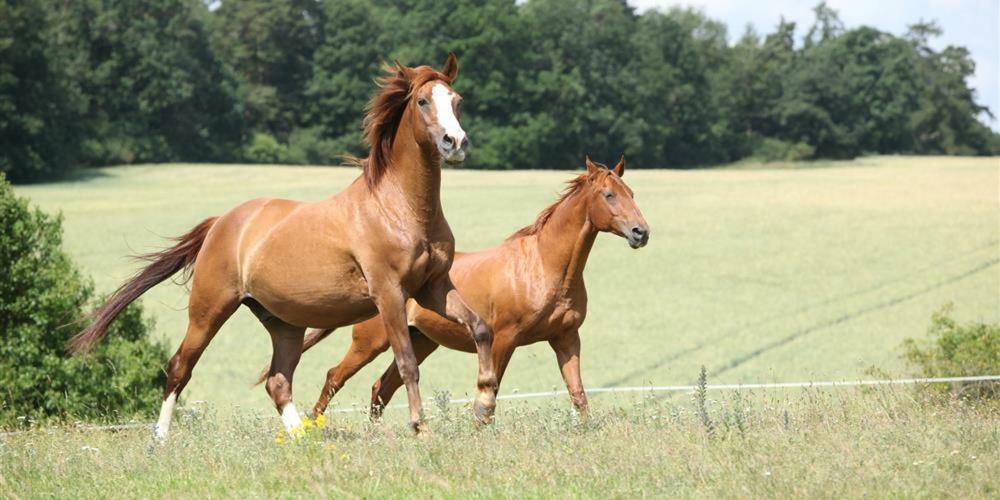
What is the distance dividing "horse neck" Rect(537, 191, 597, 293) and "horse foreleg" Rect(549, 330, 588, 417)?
41cm

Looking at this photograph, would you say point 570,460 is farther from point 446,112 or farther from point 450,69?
point 450,69

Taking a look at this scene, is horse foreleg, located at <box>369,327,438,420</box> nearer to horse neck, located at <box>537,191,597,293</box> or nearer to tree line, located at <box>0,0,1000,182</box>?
horse neck, located at <box>537,191,597,293</box>

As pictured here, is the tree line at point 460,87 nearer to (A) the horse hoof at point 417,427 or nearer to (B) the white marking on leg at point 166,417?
(B) the white marking on leg at point 166,417

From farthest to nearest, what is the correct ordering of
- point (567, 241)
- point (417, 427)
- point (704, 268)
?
point (704, 268), point (567, 241), point (417, 427)

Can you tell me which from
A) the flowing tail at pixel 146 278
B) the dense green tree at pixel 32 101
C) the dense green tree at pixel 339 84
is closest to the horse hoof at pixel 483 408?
the flowing tail at pixel 146 278

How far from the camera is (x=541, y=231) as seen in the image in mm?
10922

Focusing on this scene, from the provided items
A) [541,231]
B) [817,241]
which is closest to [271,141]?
[817,241]

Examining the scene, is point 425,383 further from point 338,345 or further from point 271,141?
point 271,141

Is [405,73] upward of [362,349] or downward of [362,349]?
upward

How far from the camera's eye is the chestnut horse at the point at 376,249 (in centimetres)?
826

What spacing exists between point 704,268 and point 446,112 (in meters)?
24.7

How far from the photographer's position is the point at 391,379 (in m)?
11.0

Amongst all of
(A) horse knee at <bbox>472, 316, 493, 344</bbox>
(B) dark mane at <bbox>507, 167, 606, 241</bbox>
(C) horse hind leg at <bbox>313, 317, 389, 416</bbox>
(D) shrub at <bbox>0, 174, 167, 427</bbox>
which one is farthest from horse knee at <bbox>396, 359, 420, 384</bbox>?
(D) shrub at <bbox>0, 174, 167, 427</bbox>

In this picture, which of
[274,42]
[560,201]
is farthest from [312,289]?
[274,42]
